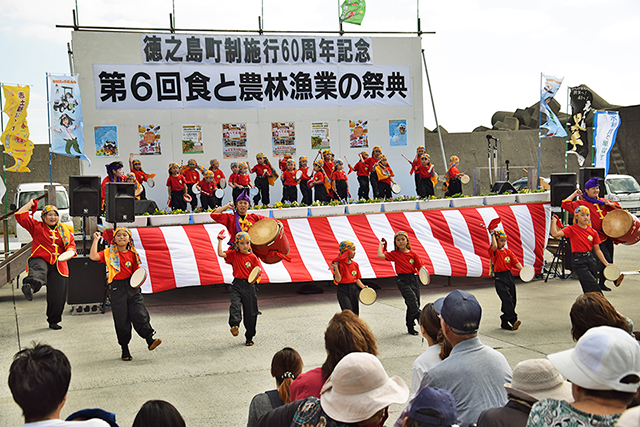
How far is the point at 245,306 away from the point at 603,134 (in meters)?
11.8

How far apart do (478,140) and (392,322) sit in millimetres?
18739

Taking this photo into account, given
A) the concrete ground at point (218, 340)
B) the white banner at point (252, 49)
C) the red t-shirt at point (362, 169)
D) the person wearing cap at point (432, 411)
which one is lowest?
the concrete ground at point (218, 340)

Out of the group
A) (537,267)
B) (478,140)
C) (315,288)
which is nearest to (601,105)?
(478,140)

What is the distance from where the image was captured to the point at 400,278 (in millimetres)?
8797

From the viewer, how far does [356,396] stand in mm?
2518

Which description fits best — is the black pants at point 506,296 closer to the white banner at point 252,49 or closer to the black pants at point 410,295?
the black pants at point 410,295

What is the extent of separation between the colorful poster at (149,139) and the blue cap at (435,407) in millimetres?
14883

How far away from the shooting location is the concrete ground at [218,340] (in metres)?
6.02

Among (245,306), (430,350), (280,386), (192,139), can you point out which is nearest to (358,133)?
(192,139)

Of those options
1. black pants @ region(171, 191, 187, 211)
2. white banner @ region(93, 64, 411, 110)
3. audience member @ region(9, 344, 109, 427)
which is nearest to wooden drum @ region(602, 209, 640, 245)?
audience member @ region(9, 344, 109, 427)

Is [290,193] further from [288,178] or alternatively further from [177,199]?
[177,199]

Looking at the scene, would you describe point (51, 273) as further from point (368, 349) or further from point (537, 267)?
point (537, 267)

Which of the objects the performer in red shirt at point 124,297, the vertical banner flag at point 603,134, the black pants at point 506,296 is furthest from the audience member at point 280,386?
the vertical banner flag at point 603,134

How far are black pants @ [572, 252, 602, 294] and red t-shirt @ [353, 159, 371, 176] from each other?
8.18m
